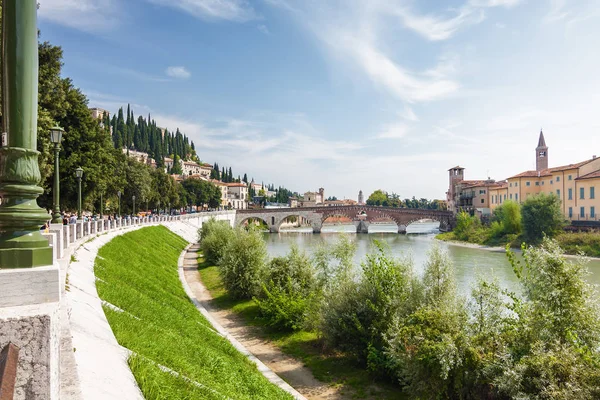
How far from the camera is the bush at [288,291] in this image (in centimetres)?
1656

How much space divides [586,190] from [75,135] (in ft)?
181

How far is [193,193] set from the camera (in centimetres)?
9294

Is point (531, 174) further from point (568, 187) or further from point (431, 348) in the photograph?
point (431, 348)

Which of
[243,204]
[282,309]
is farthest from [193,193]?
[282,309]

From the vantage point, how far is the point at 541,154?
81250mm

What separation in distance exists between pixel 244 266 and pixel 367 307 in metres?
9.78

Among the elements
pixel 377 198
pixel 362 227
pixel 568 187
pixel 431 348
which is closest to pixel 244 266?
pixel 431 348

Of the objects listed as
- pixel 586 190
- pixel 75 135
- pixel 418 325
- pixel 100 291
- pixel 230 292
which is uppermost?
pixel 75 135

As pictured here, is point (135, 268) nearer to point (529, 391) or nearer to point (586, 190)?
point (529, 391)

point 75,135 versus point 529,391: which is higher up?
point 75,135

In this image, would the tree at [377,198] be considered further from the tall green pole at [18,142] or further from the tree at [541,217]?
the tall green pole at [18,142]

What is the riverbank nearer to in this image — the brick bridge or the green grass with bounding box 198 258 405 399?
the brick bridge

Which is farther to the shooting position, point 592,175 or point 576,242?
point 592,175

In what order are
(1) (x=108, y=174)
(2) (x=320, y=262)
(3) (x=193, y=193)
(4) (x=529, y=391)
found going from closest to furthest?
(4) (x=529, y=391) < (2) (x=320, y=262) < (1) (x=108, y=174) < (3) (x=193, y=193)
